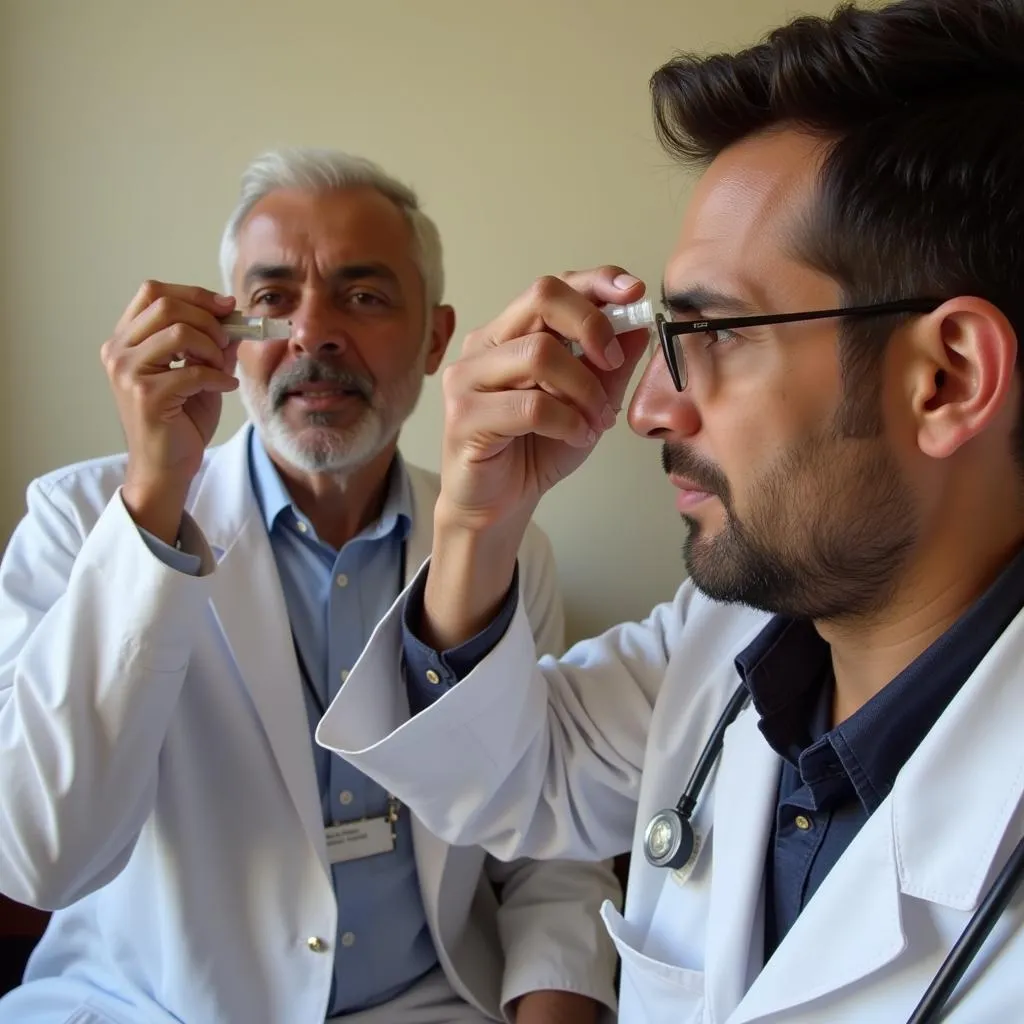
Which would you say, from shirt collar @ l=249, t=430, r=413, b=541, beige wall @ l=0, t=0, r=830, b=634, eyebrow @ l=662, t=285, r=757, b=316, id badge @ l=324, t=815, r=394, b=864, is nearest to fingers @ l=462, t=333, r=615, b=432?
eyebrow @ l=662, t=285, r=757, b=316

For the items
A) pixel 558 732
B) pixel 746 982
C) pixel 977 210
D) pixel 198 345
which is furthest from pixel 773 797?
pixel 198 345

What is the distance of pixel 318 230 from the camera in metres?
1.39

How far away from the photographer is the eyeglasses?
0.77 metres

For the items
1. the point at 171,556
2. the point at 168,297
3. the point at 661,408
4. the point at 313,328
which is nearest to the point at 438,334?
the point at 313,328

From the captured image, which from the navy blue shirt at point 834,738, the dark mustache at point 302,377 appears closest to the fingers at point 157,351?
the dark mustache at point 302,377

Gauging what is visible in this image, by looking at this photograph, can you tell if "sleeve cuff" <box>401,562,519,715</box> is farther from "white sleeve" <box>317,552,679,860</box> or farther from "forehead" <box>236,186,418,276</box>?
"forehead" <box>236,186,418,276</box>

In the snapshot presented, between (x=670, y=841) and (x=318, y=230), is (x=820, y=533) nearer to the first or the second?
(x=670, y=841)

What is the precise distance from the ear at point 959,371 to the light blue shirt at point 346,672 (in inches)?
33.0

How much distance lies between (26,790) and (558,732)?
63 cm

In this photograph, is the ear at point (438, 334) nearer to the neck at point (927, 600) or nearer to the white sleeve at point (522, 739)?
the white sleeve at point (522, 739)

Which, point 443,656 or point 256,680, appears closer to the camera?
point 443,656

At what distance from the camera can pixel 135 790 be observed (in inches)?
41.4

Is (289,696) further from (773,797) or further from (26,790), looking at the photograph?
(773,797)

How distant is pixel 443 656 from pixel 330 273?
2.28ft
